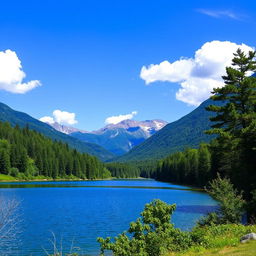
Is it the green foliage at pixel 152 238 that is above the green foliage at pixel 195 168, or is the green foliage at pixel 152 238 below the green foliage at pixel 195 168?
below

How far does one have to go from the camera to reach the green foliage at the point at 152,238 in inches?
840

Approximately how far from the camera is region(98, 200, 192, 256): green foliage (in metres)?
21.3

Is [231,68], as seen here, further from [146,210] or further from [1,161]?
[1,161]

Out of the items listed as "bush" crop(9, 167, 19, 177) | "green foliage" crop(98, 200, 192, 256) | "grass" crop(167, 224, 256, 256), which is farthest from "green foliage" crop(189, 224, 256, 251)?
"bush" crop(9, 167, 19, 177)

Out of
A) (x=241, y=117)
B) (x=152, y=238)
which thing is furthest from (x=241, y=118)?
(x=152, y=238)

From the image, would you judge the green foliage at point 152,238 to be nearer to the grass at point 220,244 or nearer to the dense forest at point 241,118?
the grass at point 220,244

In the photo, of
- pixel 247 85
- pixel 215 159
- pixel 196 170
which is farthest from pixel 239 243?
pixel 196 170

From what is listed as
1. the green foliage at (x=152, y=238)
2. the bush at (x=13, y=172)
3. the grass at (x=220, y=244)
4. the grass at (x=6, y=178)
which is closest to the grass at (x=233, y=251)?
the grass at (x=220, y=244)

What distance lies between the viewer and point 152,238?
21797 mm

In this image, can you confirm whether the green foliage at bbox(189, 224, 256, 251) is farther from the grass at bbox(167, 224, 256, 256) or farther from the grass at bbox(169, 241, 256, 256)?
the grass at bbox(169, 241, 256, 256)

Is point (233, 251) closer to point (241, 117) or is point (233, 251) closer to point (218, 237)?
point (218, 237)

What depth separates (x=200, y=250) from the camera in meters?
21.2

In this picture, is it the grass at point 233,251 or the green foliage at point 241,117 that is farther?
the green foliage at point 241,117

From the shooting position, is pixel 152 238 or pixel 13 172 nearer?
pixel 152 238
